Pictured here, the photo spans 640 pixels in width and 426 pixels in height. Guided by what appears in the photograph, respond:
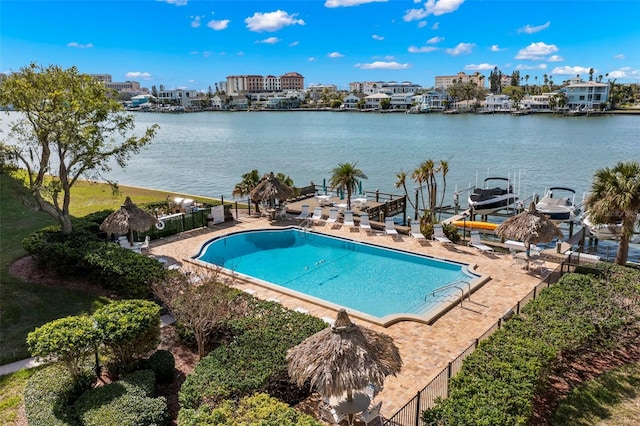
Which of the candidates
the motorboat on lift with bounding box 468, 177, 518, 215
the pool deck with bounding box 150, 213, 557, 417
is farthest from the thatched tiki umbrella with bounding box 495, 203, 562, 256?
the motorboat on lift with bounding box 468, 177, 518, 215

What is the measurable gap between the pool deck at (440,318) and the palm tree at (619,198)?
8.48ft

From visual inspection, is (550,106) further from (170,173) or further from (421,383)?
(421,383)

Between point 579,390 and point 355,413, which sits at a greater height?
point 355,413

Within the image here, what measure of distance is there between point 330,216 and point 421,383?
47.5 ft

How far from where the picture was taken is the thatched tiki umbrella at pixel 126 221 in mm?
18109

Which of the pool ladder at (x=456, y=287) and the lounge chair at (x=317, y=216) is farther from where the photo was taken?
the lounge chair at (x=317, y=216)

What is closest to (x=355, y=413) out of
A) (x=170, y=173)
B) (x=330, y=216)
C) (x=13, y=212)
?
(x=330, y=216)

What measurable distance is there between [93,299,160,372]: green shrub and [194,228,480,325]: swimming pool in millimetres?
5850

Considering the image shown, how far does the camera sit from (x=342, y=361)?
8062 millimetres

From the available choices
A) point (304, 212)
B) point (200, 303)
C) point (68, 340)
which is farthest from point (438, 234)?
point (68, 340)

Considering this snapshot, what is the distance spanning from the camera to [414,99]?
17675 centimetres

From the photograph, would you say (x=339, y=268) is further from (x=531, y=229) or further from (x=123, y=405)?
(x=123, y=405)

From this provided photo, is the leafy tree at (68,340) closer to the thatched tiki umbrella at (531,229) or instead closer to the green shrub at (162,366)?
the green shrub at (162,366)

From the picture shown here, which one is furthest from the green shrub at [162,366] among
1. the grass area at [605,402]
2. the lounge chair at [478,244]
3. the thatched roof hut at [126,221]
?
the lounge chair at [478,244]
